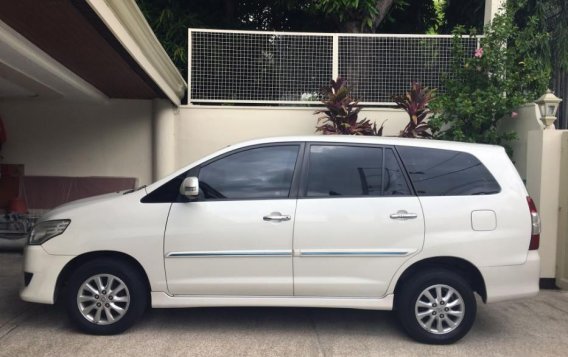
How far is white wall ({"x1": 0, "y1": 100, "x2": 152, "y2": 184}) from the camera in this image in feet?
29.7

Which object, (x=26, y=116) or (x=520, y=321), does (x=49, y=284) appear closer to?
(x=520, y=321)

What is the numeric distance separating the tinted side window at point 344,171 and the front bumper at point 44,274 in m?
2.29

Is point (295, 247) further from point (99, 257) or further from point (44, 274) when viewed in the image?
point (44, 274)

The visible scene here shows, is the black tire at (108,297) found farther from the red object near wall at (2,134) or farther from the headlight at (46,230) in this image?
the red object near wall at (2,134)

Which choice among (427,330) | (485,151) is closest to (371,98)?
(485,151)

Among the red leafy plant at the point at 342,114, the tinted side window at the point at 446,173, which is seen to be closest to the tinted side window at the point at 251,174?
the tinted side window at the point at 446,173

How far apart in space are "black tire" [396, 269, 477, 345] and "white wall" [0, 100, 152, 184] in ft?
18.2

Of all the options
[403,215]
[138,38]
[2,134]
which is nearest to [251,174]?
[403,215]

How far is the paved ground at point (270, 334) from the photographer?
4.63 metres

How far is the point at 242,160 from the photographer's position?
198 inches

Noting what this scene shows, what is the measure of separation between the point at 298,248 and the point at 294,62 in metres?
4.99

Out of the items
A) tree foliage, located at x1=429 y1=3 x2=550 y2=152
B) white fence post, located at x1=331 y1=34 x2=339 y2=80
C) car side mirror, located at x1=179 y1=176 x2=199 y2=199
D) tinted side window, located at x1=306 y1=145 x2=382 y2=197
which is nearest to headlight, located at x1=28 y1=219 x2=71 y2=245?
car side mirror, located at x1=179 y1=176 x2=199 y2=199

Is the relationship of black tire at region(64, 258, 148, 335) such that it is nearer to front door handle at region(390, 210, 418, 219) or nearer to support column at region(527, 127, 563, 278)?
front door handle at region(390, 210, 418, 219)

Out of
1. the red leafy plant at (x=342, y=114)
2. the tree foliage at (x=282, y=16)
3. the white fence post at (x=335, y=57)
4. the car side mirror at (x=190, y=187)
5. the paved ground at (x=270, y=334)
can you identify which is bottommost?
the paved ground at (x=270, y=334)
